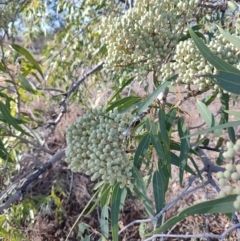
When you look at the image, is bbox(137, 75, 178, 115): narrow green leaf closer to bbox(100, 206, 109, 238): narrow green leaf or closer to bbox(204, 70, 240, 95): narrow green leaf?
bbox(204, 70, 240, 95): narrow green leaf

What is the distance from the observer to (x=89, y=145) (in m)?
0.82

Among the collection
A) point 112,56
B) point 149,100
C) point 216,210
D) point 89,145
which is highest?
point 112,56

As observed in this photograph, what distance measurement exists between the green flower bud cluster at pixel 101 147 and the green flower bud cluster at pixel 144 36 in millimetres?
159

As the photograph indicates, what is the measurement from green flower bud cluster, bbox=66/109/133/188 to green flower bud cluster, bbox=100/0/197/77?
16 cm

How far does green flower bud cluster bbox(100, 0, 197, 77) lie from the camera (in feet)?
3.01

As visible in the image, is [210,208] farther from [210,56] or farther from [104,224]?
[104,224]

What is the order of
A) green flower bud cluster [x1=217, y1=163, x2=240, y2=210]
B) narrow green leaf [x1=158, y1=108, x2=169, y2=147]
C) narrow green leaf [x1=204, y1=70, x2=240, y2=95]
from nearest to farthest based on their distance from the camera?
green flower bud cluster [x1=217, y1=163, x2=240, y2=210] < narrow green leaf [x1=204, y1=70, x2=240, y2=95] < narrow green leaf [x1=158, y1=108, x2=169, y2=147]

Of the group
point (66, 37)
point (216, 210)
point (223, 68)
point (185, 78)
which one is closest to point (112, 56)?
point (185, 78)

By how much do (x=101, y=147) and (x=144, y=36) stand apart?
310 millimetres

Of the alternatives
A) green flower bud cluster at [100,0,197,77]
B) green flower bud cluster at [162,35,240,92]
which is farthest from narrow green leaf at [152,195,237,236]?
green flower bud cluster at [100,0,197,77]

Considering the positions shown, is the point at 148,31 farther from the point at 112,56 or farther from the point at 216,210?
the point at 216,210

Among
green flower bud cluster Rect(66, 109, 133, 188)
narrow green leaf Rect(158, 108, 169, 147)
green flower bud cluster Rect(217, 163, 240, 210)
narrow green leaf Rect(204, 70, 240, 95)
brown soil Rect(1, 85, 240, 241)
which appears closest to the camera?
green flower bud cluster Rect(217, 163, 240, 210)

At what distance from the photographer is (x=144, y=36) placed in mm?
922

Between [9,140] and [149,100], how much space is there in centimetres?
133
